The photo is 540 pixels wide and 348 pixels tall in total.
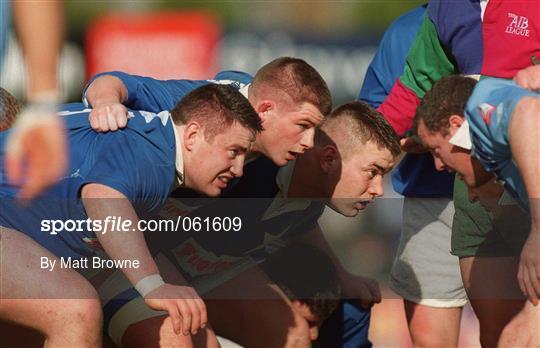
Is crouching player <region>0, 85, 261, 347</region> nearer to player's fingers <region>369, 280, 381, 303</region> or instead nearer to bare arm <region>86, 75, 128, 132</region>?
bare arm <region>86, 75, 128, 132</region>

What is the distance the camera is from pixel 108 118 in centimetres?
272

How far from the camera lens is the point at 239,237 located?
10.2 ft

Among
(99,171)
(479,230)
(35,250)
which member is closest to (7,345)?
(35,250)

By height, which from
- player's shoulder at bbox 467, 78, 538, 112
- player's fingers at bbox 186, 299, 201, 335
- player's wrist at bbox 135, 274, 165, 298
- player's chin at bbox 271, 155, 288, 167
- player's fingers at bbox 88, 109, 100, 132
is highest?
player's shoulder at bbox 467, 78, 538, 112

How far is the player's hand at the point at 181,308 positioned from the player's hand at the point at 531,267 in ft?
2.37

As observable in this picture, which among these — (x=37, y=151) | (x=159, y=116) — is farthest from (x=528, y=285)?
(x=37, y=151)

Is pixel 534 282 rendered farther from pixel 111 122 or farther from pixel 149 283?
pixel 111 122

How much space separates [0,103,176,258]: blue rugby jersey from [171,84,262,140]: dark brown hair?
0.05 m

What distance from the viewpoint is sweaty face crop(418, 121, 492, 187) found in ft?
8.96

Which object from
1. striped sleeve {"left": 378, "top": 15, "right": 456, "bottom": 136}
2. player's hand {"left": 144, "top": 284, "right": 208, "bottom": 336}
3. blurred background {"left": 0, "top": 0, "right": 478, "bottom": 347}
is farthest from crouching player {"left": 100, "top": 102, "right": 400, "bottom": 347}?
blurred background {"left": 0, "top": 0, "right": 478, "bottom": 347}

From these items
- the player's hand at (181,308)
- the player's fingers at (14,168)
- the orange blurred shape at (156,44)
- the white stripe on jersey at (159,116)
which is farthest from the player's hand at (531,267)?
the orange blurred shape at (156,44)

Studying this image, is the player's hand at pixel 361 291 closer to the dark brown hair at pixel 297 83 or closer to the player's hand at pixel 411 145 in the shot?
the player's hand at pixel 411 145

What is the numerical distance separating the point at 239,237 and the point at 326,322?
46 centimetres

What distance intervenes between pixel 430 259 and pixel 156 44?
1.98 metres
